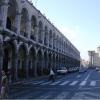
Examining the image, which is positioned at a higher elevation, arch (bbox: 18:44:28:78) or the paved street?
arch (bbox: 18:44:28:78)

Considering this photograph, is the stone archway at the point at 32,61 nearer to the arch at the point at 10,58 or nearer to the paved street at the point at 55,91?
the arch at the point at 10,58

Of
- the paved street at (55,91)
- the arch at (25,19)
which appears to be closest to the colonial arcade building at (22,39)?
the arch at (25,19)

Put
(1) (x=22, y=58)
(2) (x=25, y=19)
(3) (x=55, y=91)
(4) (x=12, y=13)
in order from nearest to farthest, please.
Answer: (3) (x=55, y=91)
(4) (x=12, y=13)
(2) (x=25, y=19)
(1) (x=22, y=58)

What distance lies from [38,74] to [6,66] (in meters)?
11.0

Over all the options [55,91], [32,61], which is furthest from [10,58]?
[55,91]

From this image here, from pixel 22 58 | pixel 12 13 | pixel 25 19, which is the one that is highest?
pixel 12 13

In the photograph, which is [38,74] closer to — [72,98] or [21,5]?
[21,5]

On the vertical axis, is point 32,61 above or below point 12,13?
below

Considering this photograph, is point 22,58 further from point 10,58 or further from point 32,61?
point 10,58

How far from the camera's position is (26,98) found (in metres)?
15.5

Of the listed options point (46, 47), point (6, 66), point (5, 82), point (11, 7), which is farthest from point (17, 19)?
point (5, 82)

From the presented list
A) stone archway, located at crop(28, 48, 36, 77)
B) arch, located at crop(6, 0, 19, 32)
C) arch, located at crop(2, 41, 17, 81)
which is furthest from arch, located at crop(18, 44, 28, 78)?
arch, located at crop(6, 0, 19, 32)

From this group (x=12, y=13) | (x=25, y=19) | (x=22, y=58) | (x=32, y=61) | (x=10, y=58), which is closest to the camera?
(x=12, y=13)

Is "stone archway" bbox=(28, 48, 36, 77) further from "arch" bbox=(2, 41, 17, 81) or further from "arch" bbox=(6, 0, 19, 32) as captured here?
"arch" bbox=(6, 0, 19, 32)
